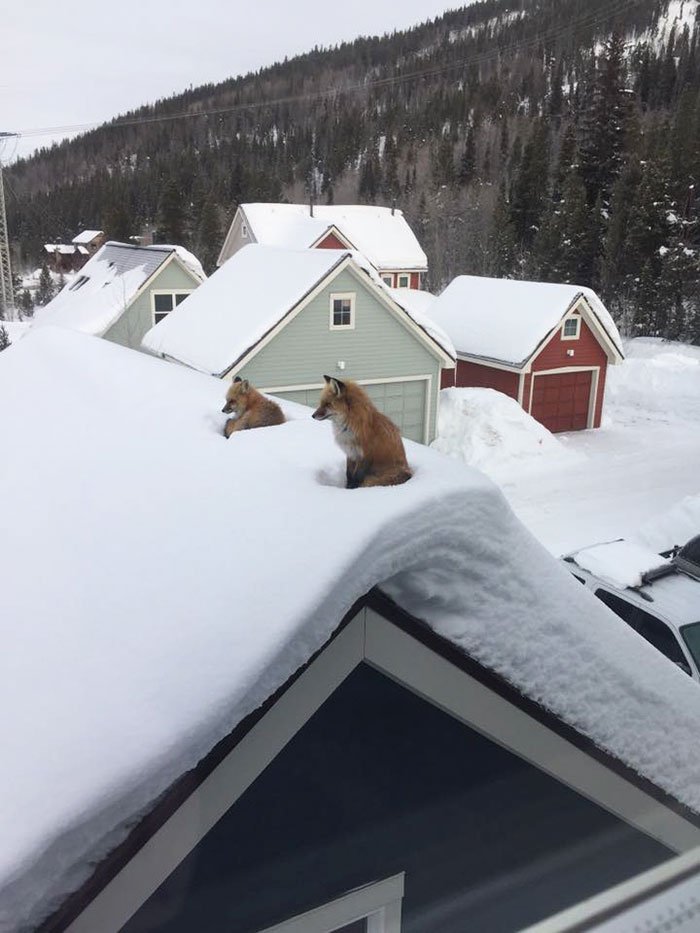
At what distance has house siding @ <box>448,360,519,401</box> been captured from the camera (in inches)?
771

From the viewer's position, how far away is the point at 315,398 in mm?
16781

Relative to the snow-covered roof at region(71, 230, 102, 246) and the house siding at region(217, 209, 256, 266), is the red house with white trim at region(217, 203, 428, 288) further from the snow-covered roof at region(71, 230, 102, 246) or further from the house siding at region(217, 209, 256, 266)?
the snow-covered roof at region(71, 230, 102, 246)

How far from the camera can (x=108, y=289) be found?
21984 millimetres

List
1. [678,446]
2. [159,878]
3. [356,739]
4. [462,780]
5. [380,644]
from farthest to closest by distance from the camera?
[678,446] < [462,780] < [356,739] < [380,644] < [159,878]

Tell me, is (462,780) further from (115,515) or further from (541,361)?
(541,361)

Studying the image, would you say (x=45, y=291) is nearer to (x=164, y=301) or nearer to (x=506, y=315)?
(x=164, y=301)

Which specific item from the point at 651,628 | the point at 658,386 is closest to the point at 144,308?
the point at 658,386

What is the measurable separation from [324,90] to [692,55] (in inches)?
1882

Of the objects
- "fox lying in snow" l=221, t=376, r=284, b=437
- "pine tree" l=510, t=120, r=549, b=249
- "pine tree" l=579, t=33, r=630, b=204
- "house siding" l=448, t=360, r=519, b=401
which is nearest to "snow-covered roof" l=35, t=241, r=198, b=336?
"house siding" l=448, t=360, r=519, b=401

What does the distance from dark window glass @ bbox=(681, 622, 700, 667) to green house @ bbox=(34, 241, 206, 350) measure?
16.9m

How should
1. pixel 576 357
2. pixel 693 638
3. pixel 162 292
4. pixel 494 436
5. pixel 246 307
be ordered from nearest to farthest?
pixel 693 638, pixel 246 307, pixel 494 436, pixel 576 357, pixel 162 292

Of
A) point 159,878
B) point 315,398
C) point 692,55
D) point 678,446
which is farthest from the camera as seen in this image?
point 692,55

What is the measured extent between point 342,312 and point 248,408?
12705 millimetres

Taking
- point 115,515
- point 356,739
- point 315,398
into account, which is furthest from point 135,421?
point 315,398
